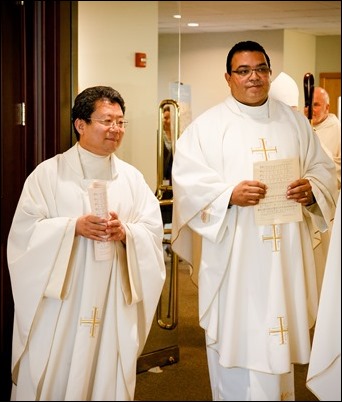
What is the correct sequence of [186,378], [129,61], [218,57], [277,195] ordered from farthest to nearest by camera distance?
[218,57], [186,378], [129,61], [277,195]

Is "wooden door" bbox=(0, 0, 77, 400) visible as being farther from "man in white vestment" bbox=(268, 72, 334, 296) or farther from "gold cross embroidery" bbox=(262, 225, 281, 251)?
"man in white vestment" bbox=(268, 72, 334, 296)

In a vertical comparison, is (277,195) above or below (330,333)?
above

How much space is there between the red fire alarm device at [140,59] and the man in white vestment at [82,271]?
60cm

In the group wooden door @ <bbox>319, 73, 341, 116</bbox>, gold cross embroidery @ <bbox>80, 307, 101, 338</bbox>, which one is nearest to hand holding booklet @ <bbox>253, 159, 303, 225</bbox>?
gold cross embroidery @ <bbox>80, 307, 101, 338</bbox>

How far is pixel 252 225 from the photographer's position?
3.16 m

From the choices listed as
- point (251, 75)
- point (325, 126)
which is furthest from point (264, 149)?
point (325, 126)

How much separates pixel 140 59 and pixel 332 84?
6.05 m

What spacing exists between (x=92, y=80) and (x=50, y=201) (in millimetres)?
825

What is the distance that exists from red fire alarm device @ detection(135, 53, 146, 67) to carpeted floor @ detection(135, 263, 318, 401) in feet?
5.23

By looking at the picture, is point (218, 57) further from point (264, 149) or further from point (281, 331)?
point (281, 331)

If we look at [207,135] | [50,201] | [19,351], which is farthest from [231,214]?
[19,351]

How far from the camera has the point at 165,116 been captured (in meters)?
3.96

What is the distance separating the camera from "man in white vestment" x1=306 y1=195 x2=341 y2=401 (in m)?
2.30

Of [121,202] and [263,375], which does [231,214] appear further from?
[263,375]
